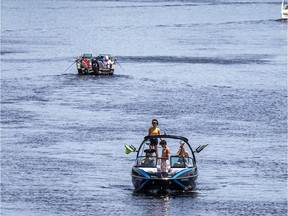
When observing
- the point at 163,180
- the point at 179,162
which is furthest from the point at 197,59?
the point at 163,180

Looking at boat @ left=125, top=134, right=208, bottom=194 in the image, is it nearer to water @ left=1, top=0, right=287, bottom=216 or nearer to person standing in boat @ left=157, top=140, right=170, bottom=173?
person standing in boat @ left=157, top=140, right=170, bottom=173

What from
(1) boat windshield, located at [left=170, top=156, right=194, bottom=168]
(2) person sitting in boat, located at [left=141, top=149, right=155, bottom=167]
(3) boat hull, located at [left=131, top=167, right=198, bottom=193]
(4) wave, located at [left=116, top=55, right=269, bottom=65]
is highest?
(2) person sitting in boat, located at [left=141, top=149, right=155, bottom=167]

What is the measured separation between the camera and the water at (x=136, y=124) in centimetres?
5088

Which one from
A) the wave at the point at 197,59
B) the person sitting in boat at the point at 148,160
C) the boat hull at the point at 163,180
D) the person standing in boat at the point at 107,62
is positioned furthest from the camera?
the wave at the point at 197,59

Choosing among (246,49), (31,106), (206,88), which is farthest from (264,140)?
(246,49)

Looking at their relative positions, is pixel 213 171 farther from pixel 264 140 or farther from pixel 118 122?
pixel 118 122

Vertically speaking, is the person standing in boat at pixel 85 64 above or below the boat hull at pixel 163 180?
above

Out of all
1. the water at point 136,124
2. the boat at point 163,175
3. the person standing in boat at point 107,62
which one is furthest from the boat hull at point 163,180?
the person standing in boat at point 107,62

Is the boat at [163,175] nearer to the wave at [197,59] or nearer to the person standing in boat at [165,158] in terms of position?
the person standing in boat at [165,158]

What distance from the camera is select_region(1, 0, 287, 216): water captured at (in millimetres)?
50875

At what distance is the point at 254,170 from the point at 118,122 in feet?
59.1

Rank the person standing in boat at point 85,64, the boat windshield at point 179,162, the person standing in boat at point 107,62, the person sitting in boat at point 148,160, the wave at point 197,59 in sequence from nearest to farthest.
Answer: the person sitting in boat at point 148,160
the boat windshield at point 179,162
the person standing in boat at point 107,62
the person standing in boat at point 85,64
the wave at point 197,59

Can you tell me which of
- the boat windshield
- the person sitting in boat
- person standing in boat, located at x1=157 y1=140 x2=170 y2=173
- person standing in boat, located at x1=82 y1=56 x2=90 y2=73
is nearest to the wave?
person standing in boat, located at x1=82 y1=56 x2=90 y2=73

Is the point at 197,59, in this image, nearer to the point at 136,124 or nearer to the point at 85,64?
the point at 85,64
